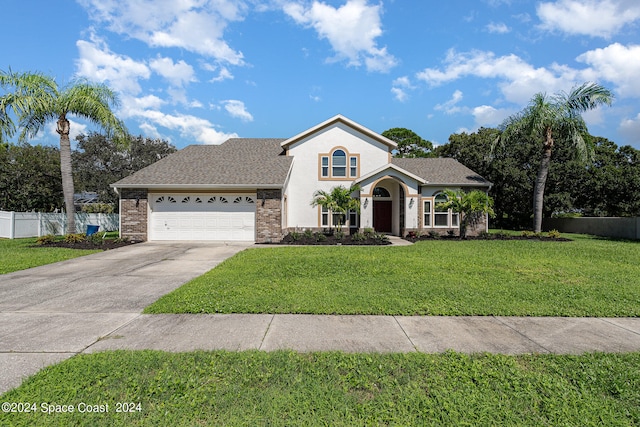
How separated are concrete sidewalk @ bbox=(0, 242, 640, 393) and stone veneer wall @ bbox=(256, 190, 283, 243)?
30.8 feet

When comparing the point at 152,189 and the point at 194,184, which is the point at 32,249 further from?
the point at 194,184

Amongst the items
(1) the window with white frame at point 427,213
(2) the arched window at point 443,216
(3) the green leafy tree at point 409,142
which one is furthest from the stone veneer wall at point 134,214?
(3) the green leafy tree at point 409,142

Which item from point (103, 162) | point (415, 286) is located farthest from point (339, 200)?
point (103, 162)

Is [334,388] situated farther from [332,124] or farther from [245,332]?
[332,124]

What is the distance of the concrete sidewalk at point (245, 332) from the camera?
3.83m

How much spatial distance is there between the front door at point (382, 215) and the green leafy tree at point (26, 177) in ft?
75.2

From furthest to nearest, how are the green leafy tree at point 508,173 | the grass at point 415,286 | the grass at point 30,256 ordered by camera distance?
1. the green leafy tree at point 508,173
2. the grass at point 30,256
3. the grass at point 415,286

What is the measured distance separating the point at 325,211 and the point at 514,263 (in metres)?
10.7

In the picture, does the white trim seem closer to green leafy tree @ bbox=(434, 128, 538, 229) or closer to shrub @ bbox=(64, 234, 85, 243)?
green leafy tree @ bbox=(434, 128, 538, 229)

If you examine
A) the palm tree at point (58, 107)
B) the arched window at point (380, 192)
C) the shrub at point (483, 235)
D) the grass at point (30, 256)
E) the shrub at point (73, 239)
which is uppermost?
the palm tree at point (58, 107)

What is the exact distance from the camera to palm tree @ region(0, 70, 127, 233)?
13719mm

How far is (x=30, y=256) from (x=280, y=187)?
9440 millimetres

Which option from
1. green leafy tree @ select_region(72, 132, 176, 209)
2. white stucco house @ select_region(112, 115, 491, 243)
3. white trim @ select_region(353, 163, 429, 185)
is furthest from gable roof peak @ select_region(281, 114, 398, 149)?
green leafy tree @ select_region(72, 132, 176, 209)

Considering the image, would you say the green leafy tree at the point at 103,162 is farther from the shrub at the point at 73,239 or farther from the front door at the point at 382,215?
the front door at the point at 382,215
